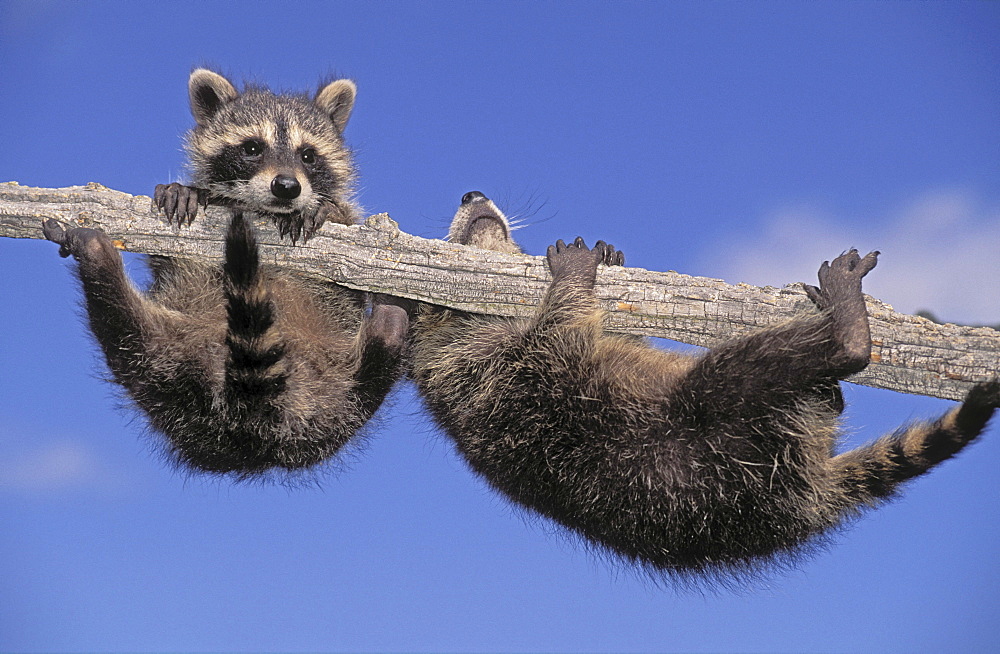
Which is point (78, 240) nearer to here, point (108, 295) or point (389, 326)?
point (108, 295)

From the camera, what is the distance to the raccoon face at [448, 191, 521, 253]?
7934 mm

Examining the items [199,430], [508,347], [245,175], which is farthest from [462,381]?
[245,175]

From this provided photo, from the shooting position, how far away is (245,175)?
705 centimetres

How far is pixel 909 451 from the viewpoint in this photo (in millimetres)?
6113

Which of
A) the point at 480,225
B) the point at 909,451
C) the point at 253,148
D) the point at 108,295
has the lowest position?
the point at 909,451

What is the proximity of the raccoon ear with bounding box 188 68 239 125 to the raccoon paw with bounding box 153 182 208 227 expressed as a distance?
1.76 meters

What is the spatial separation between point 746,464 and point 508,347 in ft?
7.00

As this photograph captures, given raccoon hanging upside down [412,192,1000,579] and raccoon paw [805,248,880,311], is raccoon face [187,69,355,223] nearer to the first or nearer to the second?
raccoon hanging upside down [412,192,1000,579]

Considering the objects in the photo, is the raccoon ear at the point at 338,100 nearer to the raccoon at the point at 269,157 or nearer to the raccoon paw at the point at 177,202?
the raccoon at the point at 269,157

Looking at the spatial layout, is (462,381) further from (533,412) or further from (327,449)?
(327,449)

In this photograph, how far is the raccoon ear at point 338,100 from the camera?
834 cm

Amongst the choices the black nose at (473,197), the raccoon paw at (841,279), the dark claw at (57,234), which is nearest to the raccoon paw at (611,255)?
the black nose at (473,197)

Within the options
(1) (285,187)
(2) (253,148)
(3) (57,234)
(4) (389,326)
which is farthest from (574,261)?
(3) (57,234)

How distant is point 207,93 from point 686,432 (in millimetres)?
5662
